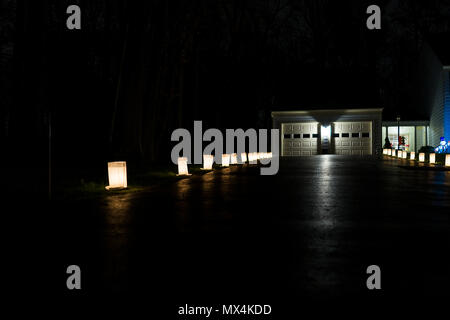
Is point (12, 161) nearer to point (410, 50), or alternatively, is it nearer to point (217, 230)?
point (217, 230)

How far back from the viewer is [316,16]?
5272 centimetres

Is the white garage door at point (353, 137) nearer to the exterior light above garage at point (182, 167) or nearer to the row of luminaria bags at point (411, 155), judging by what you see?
the row of luminaria bags at point (411, 155)

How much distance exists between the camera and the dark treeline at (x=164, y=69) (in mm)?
25516

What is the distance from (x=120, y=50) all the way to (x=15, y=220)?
18.2 meters

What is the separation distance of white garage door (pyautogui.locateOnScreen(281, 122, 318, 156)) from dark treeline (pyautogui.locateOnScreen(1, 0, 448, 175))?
198 centimetres

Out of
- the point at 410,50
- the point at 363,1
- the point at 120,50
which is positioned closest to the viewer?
the point at 120,50

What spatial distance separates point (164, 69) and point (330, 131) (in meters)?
20.6

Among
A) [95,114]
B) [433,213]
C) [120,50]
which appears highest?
[120,50]

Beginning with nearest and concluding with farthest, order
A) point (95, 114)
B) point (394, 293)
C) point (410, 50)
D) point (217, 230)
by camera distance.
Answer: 1. point (394, 293)
2. point (217, 230)
3. point (95, 114)
4. point (410, 50)

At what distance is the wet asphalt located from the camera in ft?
16.5

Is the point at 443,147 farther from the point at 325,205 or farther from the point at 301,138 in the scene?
the point at 325,205

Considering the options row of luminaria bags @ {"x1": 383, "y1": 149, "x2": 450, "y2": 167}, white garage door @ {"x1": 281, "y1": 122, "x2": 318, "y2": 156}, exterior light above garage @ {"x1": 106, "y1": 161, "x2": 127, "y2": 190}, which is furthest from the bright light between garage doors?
exterior light above garage @ {"x1": 106, "y1": 161, "x2": 127, "y2": 190}

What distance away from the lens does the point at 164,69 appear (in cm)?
3072
